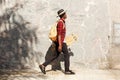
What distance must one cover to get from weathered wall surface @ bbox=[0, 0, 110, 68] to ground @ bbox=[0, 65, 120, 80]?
252mm

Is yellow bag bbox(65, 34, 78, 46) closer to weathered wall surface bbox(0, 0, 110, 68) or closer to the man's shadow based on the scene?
weathered wall surface bbox(0, 0, 110, 68)

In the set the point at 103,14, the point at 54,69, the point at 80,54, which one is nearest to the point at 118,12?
the point at 103,14

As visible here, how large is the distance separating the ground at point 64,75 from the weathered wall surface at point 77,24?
0.25 m

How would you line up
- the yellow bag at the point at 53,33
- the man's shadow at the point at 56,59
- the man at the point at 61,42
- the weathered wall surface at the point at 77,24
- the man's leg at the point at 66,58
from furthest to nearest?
the man's shadow at the point at 56,59
the weathered wall surface at the point at 77,24
the man's leg at the point at 66,58
the yellow bag at the point at 53,33
the man at the point at 61,42

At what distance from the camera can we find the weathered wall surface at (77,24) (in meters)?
10.9

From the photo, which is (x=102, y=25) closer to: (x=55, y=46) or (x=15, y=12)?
(x=55, y=46)

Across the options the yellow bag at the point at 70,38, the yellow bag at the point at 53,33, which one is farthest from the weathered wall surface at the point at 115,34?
the yellow bag at the point at 53,33

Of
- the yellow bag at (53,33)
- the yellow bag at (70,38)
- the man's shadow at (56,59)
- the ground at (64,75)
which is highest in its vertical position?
the yellow bag at (53,33)

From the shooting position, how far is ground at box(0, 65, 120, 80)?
405 inches

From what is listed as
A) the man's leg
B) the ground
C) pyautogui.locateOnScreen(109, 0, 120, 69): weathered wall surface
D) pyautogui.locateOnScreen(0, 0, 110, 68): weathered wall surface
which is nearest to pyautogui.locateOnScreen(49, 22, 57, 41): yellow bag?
the man's leg

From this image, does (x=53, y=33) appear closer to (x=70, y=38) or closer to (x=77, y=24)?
(x=70, y=38)

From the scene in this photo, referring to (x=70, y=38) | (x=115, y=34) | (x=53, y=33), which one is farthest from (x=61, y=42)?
(x=115, y=34)

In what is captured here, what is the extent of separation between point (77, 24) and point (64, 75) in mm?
1360

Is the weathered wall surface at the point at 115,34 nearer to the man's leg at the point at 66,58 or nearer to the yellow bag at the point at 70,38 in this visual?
the yellow bag at the point at 70,38
